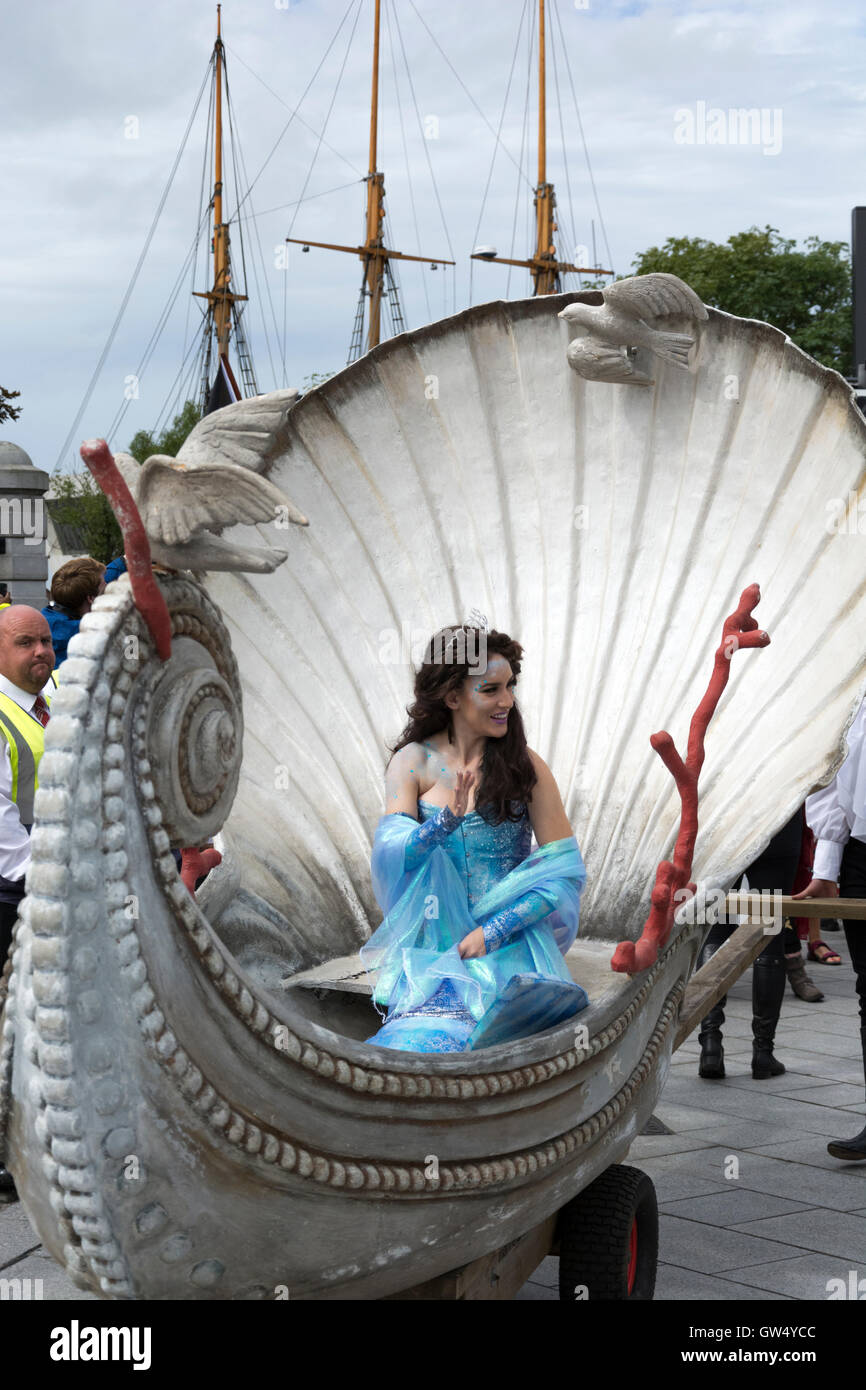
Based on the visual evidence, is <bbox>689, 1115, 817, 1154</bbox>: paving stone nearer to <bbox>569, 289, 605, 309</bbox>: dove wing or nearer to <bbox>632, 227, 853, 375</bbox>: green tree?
<bbox>569, 289, 605, 309</bbox>: dove wing

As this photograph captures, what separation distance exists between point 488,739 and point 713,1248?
143 cm

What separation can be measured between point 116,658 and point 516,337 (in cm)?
240

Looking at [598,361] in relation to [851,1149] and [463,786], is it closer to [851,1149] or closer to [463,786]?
[463,786]

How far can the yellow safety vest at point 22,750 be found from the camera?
142 inches

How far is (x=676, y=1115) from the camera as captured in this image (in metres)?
4.54

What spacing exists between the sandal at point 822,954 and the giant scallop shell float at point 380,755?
389 cm

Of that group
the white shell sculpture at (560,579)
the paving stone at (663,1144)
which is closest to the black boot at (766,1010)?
the paving stone at (663,1144)

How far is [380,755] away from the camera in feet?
12.2

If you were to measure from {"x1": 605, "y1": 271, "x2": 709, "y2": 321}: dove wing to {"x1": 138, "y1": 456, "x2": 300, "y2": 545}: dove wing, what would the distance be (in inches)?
73.7

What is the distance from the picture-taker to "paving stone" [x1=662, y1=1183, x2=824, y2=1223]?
141 inches

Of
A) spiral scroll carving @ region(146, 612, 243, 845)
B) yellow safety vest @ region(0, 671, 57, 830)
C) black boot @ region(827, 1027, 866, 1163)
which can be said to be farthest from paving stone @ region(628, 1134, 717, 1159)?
spiral scroll carving @ region(146, 612, 243, 845)
